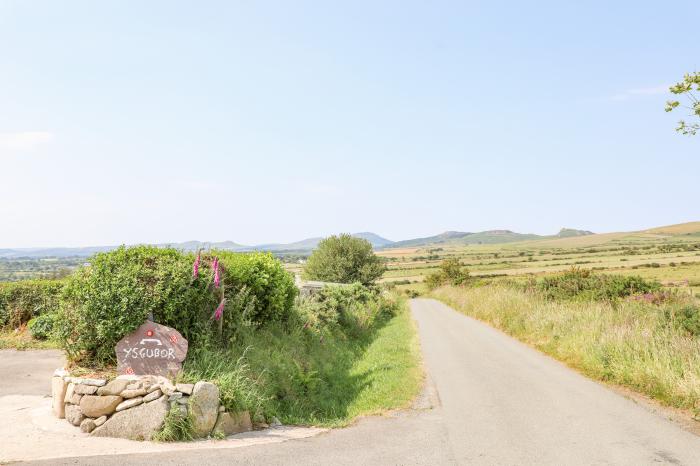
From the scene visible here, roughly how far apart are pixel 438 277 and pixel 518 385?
2342 inches

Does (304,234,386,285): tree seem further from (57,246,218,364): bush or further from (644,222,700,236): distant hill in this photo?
(644,222,700,236): distant hill

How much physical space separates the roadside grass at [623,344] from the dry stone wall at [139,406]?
764cm

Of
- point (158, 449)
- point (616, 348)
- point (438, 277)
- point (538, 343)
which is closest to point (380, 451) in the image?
point (158, 449)

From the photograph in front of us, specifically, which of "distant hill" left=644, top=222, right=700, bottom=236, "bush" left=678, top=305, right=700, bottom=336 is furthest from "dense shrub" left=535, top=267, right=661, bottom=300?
"distant hill" left=644, top=222, right=700, bottom=236

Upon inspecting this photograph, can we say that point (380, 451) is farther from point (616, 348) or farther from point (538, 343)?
point (538, 343)

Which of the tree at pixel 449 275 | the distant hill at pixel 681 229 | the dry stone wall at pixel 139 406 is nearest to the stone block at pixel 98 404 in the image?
the dry stone wall at pixel 139 406

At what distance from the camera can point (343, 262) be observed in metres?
51.4

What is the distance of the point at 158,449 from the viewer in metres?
6.89

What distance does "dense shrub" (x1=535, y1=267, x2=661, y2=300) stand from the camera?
2130cm

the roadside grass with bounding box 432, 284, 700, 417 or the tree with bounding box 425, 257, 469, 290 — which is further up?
the roadside grass with bounding box 432, 284, 700, 417

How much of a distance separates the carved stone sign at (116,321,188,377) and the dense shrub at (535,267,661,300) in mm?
17708

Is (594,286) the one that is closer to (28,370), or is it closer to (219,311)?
(219,311)

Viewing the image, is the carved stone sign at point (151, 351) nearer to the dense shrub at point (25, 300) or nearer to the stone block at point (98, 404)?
the stone block at point (98, 404)

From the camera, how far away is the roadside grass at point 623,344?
30.9 ft
